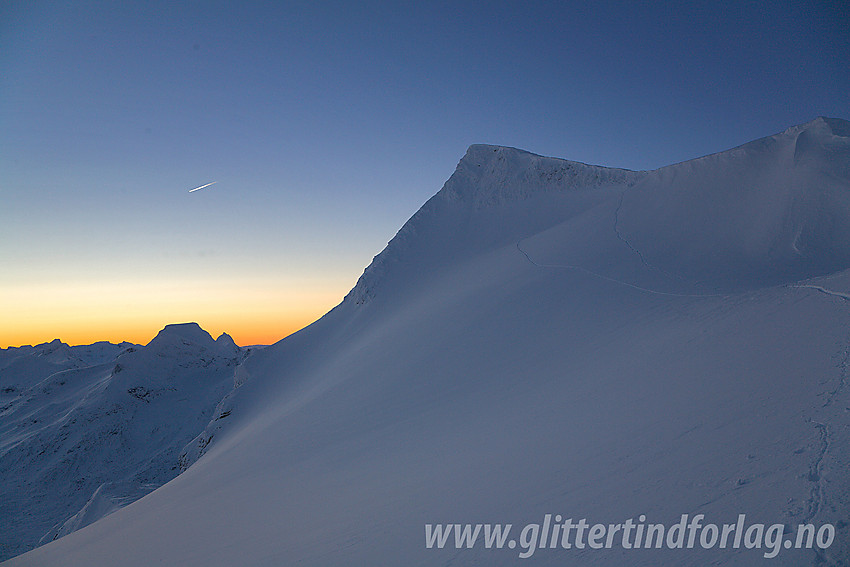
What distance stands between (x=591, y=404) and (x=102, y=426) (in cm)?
7984

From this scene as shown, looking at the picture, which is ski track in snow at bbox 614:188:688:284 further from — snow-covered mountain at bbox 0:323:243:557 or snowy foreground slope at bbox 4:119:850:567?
snow-covered mountain at bbox 0:323:243:557

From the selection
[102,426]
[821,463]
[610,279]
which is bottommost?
[821,463]

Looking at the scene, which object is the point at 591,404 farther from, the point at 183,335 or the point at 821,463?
the point at 183,335

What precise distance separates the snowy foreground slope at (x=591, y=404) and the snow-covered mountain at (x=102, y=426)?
3812 cm

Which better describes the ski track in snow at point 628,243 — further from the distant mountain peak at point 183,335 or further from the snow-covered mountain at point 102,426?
the distant mountain peak at point 183,335

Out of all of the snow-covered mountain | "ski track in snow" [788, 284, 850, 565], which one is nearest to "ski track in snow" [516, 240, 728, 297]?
"ski track in snow" [788, 284, 850, 565]

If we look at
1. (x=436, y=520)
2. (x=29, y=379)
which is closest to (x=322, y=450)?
(x=436, y=520)

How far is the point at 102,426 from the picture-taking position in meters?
63.4

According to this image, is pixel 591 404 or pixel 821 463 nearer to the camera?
pixel 821 463

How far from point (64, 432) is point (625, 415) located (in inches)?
3348

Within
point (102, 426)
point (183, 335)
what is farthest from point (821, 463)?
point (183, 335)

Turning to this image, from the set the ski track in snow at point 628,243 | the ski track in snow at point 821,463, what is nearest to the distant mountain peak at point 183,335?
the ski track in snow at point 628,243

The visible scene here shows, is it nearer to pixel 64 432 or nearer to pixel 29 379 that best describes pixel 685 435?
pixel 64 432

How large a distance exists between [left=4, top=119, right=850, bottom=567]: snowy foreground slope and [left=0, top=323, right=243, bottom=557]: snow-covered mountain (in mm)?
38116
